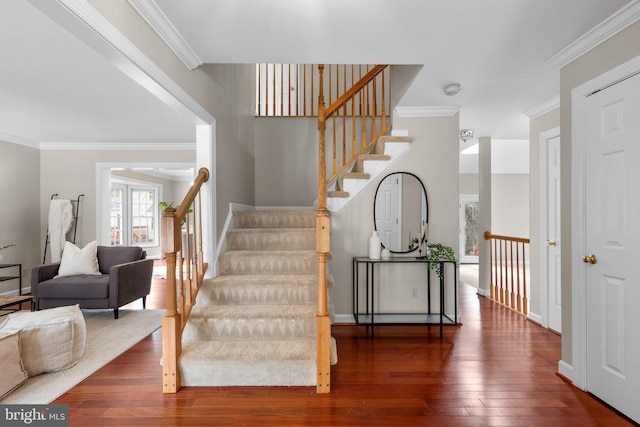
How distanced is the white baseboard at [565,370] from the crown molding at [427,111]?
2570 millimetres

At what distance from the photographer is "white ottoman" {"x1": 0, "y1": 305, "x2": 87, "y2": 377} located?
2506mm

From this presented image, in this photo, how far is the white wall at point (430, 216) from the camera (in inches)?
152

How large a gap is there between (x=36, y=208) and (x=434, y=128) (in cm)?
629

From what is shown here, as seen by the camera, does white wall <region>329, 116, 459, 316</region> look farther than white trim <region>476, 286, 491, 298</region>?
No

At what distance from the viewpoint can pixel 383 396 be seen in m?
2.28

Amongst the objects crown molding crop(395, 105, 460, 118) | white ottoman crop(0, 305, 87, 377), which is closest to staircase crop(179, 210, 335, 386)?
white ottoman crop(0, 305, 87, 377)

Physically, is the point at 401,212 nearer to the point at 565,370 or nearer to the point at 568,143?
Result: the point at 568,143

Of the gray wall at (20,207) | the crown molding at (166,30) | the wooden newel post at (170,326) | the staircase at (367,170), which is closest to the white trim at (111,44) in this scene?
the crown molding at (166,30)

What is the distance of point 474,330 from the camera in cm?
364

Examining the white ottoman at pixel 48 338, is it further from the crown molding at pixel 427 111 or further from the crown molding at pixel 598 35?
the crown molding at pixel 598 35

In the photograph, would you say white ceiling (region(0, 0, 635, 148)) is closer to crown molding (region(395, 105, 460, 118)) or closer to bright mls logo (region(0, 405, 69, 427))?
crown molding (region(395, 105, 460, 118))

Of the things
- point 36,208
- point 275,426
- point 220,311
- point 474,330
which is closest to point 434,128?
point 474,330

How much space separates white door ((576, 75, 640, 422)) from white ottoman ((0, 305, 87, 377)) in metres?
3.75

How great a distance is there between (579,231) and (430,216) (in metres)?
1.63
